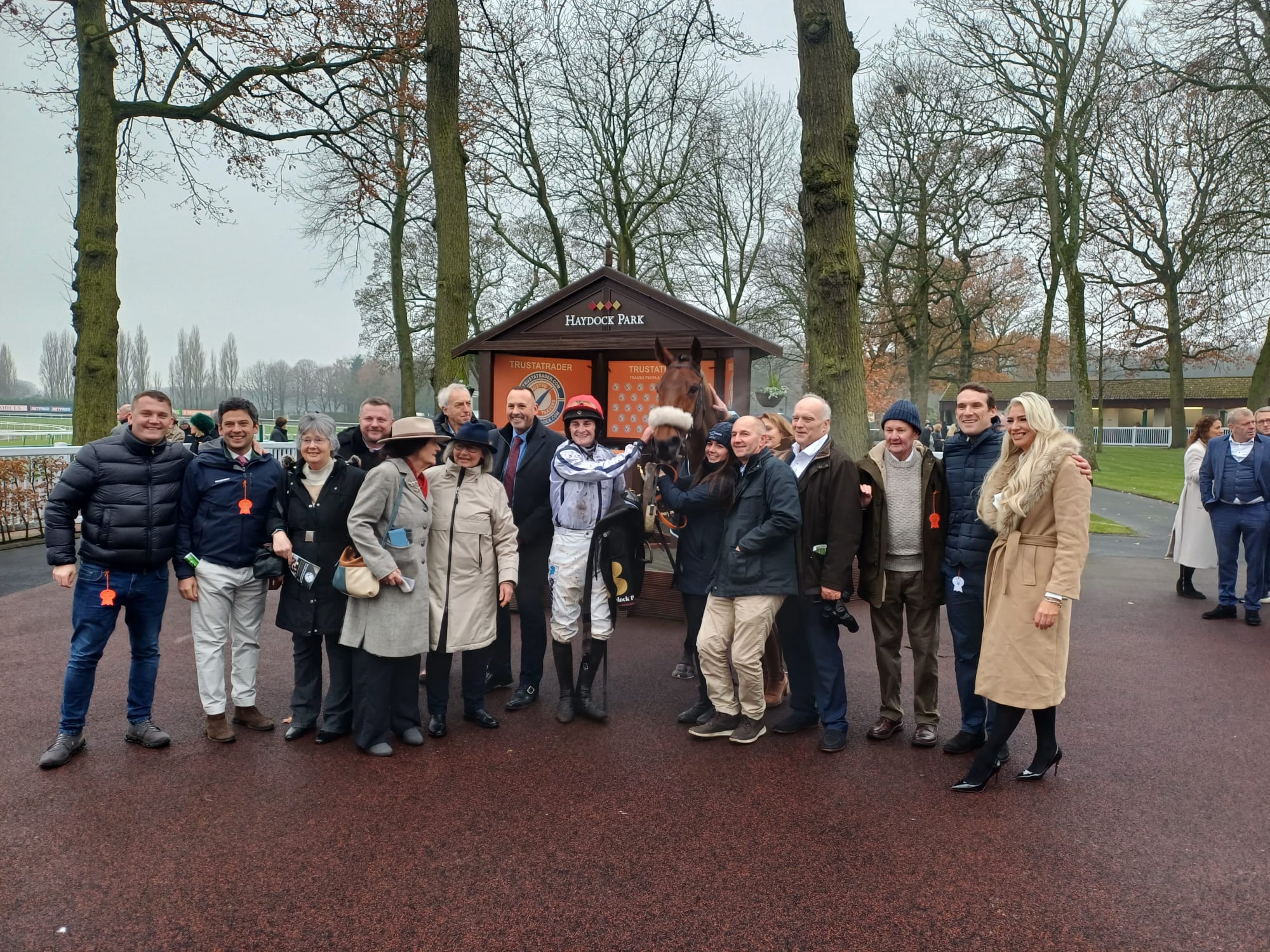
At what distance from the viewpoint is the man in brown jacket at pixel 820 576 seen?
4309 mm

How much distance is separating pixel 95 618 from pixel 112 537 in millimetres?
422

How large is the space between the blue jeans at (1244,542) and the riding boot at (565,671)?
6.28 metres

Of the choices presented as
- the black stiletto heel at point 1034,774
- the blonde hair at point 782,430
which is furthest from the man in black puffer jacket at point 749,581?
the black stiletto heel at point 1034,774

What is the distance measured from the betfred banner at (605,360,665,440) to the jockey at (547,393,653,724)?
4.88 meters

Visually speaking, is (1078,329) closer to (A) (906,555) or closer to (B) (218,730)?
(A) (906,555)

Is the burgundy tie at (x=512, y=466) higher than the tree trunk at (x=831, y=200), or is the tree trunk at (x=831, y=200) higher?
the tree trunk at (x=831, y=200)

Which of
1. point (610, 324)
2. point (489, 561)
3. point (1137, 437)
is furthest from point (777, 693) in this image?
point (1137, 437)

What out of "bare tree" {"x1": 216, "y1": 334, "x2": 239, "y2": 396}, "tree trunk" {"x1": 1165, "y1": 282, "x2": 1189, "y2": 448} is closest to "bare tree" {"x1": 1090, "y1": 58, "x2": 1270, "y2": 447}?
"tree trunk" {"x1": 1165, "y1": 282, "x2": 1189, "y2": 448}

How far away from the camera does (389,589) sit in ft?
13.9

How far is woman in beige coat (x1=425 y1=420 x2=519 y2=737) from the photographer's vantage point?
4.48 metres

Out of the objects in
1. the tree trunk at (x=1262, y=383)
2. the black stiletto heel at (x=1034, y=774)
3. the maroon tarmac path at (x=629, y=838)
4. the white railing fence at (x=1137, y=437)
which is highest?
the tree trunk at (x=1262, y=383)

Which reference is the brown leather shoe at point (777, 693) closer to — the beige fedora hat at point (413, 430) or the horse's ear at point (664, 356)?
the horse's ear at point (664, 356)

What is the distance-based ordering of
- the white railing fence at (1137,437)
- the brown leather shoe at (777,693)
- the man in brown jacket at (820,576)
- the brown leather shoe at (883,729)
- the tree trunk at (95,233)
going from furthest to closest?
the white railing fence at (1137,437) < the tree trunk at (95,233) < the brown leather shoe at (777,693) < the brown leather shoe at (883,729) < the man in brown jacket at (820,576)

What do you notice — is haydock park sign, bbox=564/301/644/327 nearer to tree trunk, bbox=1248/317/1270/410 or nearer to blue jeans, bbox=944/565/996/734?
blue jeans, bbox=944/565/996/734
